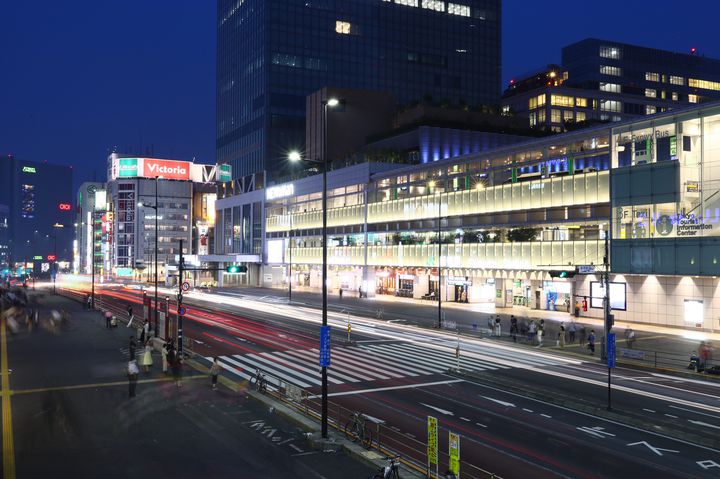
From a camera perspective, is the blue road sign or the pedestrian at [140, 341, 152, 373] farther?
the pedestrian at [140, 341, 152, 373]

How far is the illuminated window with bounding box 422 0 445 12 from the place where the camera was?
15162 cm

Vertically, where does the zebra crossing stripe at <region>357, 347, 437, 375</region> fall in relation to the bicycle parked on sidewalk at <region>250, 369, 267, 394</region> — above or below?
below

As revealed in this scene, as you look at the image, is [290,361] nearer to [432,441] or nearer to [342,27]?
[432,441]

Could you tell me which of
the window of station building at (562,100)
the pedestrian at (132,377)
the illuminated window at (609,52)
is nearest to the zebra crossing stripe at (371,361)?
the pedestrian at (132,377)

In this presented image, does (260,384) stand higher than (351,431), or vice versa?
(260,384)

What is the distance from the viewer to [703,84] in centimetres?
14888

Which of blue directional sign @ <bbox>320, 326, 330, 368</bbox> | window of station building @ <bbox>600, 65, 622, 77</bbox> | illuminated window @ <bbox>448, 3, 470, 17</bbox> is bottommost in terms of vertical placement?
blue directional sign @ <bbox>320, 326, 330, 368</bbox>

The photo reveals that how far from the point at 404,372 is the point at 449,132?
68.1m

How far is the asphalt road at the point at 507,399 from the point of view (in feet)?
59.7

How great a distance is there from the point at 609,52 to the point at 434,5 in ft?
143

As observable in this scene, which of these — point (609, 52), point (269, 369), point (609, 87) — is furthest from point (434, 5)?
point (269, 369)

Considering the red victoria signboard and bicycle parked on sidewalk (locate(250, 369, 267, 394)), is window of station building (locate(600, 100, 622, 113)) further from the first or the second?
bicycle parked on sidewalk (locate(250, 369, 267, 394))

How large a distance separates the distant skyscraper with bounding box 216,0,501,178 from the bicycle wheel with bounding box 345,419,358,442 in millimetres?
115029

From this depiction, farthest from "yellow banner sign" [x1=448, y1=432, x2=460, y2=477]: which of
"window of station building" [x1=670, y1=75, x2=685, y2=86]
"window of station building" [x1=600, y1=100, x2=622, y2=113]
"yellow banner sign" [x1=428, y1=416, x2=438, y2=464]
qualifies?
"window of station building" [x1=670, y1=75, x2=685, y2=86]
